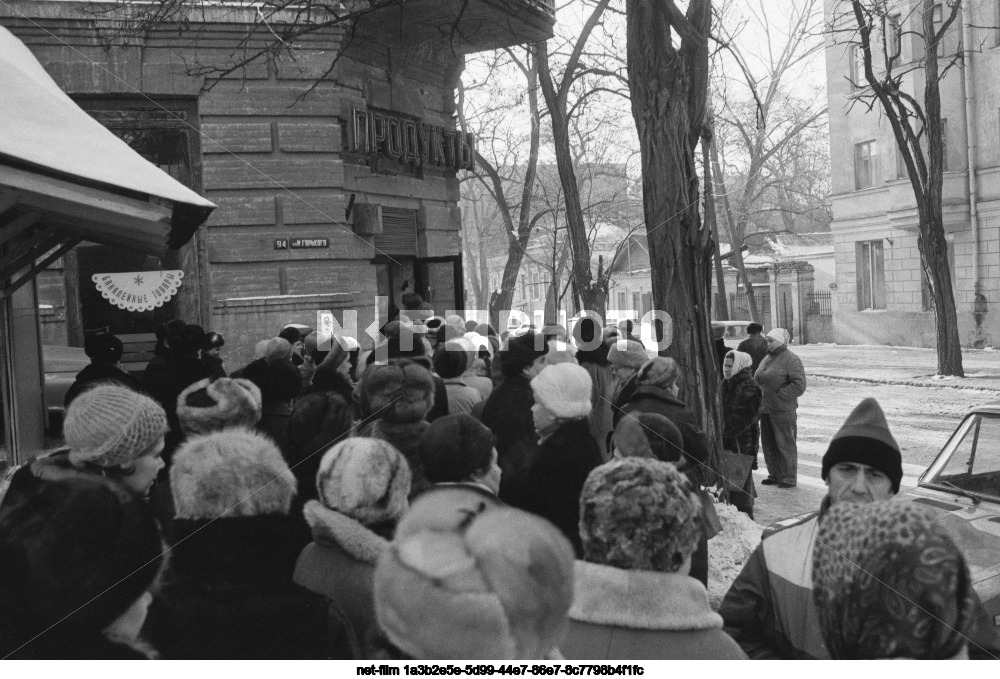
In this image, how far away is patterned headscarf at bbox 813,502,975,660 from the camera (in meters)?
1.80

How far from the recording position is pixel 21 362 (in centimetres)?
719

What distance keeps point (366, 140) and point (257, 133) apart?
4.34ft

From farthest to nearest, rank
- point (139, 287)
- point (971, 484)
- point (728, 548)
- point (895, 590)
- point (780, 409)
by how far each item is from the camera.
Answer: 1. point (139, 287)
2. point (780, 409)
3. point (728, 548)
4. point (971, 484)
5. point (895, 590)

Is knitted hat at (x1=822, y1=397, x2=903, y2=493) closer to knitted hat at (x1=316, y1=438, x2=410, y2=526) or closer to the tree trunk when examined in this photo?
knitted hat at (x1=316, y1=438, x2=410, y2=526)

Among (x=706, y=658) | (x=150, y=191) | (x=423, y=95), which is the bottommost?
(x=706, y=658)

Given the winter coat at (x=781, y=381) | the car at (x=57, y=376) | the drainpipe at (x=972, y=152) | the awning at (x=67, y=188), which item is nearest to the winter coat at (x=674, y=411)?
the awning at (x=67, y=188)

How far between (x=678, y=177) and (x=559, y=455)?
3.34 meters

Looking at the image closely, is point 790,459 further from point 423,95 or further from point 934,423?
point 423,95

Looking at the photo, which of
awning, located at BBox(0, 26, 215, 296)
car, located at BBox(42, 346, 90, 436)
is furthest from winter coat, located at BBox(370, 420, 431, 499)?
car, located at BBox(42, 346, 90, 436)

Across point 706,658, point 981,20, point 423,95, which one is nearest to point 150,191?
point 706,658

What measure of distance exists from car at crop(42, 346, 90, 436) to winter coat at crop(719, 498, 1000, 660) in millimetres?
6027

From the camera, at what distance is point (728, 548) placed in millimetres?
6277

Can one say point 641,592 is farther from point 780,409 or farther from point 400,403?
point 780,409

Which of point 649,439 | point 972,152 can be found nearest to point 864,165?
point 972,152
